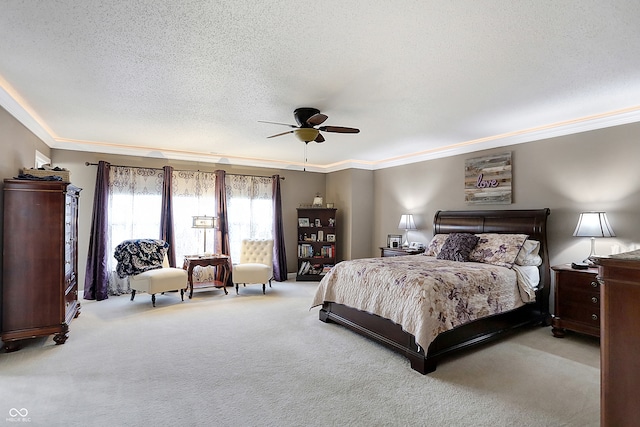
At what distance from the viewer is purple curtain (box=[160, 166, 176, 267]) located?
6.05 m

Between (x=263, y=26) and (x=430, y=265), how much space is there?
10.3ft

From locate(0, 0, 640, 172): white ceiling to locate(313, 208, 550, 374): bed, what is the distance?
3.98 ft

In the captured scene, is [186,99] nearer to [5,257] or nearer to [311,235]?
[5,257]

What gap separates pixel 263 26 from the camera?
2.20 m

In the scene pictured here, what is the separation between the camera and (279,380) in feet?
9.06

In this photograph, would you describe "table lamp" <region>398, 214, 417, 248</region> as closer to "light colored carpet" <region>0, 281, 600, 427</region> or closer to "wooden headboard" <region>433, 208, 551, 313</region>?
"wooden headboard" <region>433, 208, 551, 313</region>

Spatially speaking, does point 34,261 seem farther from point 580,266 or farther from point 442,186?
point 580,266

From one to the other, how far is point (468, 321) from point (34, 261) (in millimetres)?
4476

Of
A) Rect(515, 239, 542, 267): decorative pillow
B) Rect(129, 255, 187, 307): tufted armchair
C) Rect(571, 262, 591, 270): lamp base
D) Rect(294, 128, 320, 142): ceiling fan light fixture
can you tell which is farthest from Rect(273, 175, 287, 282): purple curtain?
Rect(571, 262, 591, 270): lamp base

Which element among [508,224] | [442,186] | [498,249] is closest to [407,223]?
[442,186]

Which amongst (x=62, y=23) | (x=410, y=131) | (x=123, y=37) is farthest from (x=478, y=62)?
(x=62, y=23)

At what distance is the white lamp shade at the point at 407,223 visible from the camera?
20.1ft

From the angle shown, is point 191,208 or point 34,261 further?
point 191,208

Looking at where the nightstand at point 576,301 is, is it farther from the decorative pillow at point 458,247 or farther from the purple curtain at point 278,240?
the purple curtain at point 278,240
